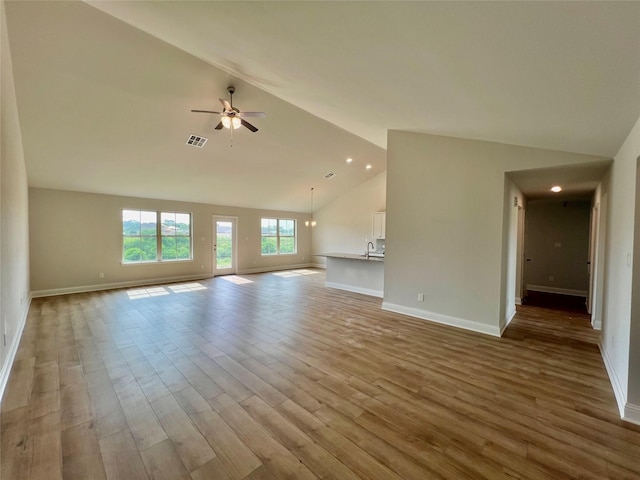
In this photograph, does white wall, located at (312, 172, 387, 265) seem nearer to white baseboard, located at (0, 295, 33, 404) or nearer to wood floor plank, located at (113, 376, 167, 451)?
wood floor plank, located at (113, 376, 167, 451)

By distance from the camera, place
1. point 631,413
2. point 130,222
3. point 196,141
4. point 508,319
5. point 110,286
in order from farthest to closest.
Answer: point 130,222
point 110,286
point 196,141
point 508,319
point 631,413

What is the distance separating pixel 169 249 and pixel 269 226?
3.55m

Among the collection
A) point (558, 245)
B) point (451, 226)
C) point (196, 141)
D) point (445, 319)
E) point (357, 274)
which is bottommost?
point (445, 319)

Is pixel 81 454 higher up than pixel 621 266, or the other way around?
pixel 621 266

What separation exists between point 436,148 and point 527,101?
221 cm

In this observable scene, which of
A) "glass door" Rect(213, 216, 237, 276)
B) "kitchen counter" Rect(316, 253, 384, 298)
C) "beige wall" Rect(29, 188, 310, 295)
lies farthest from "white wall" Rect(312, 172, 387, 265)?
"beige wall" Rect(29, 188, 310, 295)

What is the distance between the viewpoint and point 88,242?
6441 millimetres

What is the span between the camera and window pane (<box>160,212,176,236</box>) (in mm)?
7668

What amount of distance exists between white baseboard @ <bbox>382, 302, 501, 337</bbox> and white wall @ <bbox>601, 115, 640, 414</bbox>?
114 centimetres

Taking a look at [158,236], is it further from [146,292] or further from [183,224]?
[146,292]

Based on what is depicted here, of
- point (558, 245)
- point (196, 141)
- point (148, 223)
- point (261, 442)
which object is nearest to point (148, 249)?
point (148, 223)

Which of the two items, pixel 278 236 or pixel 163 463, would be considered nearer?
pixel 163 463

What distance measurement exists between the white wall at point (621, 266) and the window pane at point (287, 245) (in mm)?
8987

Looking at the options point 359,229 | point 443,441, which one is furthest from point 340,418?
point 359,229
